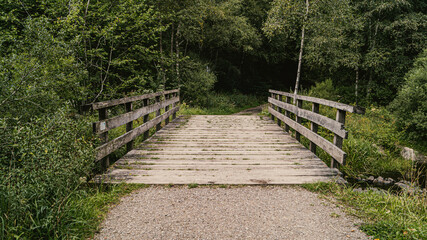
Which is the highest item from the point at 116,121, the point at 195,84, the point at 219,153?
the point at 195,84

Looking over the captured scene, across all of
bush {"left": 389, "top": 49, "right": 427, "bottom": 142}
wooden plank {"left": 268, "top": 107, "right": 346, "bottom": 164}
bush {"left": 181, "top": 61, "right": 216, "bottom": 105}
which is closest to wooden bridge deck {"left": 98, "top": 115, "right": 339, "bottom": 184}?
wooden plank {"left": 268, "top": 107, "right": 346, "bottom": 164}

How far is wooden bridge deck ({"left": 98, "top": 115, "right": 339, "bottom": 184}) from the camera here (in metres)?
4.16

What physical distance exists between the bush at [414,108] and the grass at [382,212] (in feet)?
24.7

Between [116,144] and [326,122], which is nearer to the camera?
[116,144]

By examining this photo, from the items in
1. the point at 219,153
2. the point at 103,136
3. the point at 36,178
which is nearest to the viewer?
the point at 36,178

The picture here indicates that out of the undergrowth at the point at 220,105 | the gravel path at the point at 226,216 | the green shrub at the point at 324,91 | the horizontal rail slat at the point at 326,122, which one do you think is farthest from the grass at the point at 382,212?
the green shrub at the point at 324,91

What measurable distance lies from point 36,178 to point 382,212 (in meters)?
3.75

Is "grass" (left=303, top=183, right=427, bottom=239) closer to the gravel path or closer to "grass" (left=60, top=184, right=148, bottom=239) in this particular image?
the gravel path

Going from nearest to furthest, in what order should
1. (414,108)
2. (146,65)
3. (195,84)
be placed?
(414,108) → (146,65) → (195,84)

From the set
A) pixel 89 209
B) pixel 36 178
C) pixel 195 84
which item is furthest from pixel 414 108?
pixel 36 178

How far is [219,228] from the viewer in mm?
2811

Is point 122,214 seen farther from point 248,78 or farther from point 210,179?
point 248,78

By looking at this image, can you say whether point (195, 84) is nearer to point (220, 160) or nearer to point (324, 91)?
point (324, 91)

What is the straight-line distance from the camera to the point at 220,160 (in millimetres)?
5137
